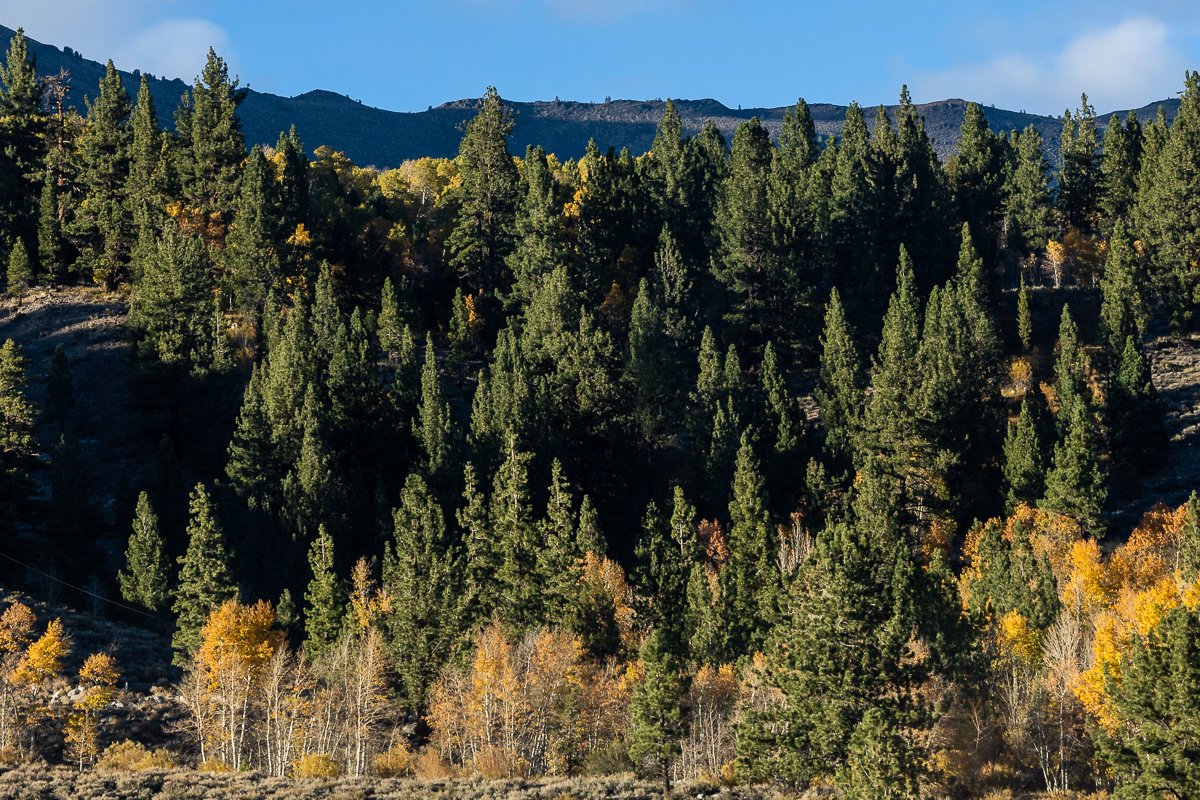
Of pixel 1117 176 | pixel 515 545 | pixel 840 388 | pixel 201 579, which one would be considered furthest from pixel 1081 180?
pixel 201 579

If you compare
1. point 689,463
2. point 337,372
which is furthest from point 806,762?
point 337,372

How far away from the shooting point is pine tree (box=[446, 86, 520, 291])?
10888 centimetres

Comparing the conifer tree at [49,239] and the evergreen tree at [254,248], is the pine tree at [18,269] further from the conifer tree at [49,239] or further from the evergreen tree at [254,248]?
the evergreen tree at [254,248]

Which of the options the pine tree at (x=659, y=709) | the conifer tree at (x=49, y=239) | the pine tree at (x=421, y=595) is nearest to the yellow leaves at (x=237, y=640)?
the pine tree at (x=421, y=595)

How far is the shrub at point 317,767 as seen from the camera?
181 feet

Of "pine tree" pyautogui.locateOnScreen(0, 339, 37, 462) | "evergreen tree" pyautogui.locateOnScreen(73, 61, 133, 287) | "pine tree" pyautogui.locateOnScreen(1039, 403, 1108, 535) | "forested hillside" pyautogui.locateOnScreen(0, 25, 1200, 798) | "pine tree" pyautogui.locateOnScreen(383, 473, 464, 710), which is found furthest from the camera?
"evergreen tree" pyautogui.locateOnScreen(73, 61, 133, 287)

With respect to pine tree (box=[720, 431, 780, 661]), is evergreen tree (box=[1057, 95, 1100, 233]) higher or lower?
higher

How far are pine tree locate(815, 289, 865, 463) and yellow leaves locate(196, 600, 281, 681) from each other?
126ft

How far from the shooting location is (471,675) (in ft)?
209

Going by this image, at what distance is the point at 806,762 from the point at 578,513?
3801 cm

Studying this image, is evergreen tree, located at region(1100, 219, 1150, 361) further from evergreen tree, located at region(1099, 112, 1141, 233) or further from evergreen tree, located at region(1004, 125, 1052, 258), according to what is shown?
evergreen tree, located at region(1004, 125, 1052, 258)

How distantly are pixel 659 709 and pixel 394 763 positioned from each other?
14175mm

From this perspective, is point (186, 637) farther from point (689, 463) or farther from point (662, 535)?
point (689, 463)

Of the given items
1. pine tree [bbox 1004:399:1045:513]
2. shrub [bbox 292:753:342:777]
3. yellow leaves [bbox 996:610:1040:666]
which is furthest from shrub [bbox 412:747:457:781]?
pine tree [bbox 1004:399:1045:513]
